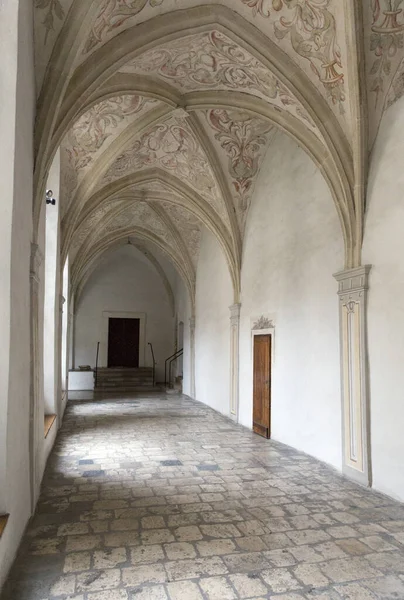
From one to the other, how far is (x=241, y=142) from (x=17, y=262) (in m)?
5.49

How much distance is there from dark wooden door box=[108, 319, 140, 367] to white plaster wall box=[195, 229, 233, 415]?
5.55 meters

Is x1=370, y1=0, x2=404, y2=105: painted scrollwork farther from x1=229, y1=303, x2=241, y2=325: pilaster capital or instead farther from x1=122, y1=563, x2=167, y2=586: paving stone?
x1=229, y1=303, x2=241, y2=325: pilaster capital

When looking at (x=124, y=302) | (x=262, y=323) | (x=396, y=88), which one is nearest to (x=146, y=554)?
(x=396, y=88)

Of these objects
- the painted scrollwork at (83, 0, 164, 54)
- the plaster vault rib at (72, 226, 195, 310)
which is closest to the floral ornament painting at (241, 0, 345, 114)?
the painted scrollwork at (83, 0, 164, 54)

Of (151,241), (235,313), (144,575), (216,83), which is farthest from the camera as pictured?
(151,241)

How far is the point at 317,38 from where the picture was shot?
15.3ft

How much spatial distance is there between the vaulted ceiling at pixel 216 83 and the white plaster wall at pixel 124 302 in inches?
376

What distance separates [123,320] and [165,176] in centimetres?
970

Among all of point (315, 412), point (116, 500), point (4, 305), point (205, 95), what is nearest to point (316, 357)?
point (315, 412)

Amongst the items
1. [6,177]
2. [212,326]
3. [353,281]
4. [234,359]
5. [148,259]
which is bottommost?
[234,359]

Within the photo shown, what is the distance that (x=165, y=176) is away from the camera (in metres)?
8.87

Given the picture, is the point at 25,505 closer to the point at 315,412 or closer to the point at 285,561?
the point at 285,561

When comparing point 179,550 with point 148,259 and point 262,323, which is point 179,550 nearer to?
point 262,323

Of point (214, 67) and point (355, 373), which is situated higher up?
point (214, 67)
